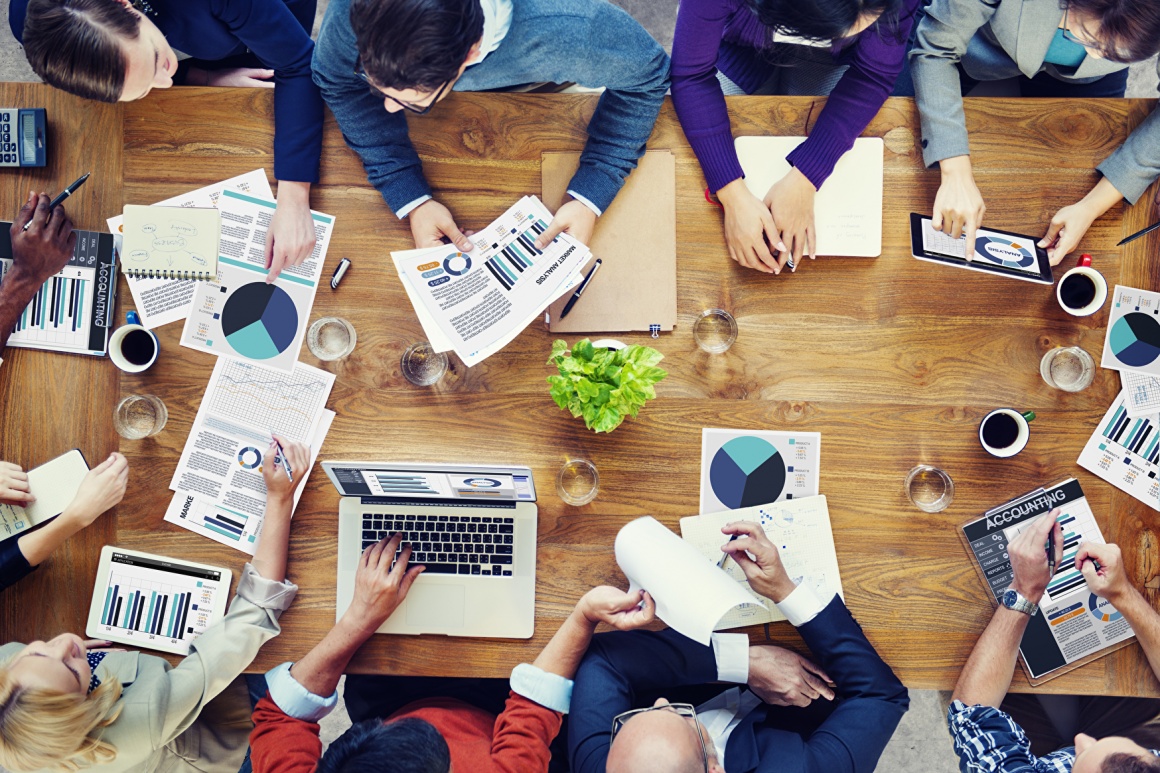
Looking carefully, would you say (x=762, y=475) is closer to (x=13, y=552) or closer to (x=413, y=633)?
(x=413, y=633)

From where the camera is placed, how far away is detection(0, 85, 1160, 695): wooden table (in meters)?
1.60

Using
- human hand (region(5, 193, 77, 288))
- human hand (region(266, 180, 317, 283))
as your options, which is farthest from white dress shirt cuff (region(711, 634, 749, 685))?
human hand (region(5, 193, 77, 288))

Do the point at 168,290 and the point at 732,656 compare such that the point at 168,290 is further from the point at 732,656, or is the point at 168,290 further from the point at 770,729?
the point at 770,729

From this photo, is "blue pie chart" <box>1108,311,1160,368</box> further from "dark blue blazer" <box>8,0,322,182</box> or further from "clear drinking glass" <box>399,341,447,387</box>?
"dark blue blazer" <box>8,0,322,182</box>

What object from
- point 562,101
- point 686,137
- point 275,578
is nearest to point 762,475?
point 686,137

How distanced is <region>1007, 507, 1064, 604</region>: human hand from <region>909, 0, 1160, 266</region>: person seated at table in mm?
523

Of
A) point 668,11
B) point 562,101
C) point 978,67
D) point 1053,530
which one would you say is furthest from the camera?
point 668,11

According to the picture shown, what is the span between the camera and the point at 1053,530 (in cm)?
156

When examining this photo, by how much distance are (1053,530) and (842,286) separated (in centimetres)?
62

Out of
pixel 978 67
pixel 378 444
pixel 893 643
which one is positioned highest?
pixel 978 67

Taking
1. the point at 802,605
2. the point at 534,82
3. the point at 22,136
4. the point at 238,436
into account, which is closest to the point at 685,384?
the point at 802,605

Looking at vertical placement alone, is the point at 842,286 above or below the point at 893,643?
above

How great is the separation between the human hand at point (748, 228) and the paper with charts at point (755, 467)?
34cm

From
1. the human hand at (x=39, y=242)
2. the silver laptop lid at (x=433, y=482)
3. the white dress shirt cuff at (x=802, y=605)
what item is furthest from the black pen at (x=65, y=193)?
the white dress shirt cuff at (x=802, y=605)
